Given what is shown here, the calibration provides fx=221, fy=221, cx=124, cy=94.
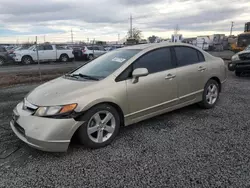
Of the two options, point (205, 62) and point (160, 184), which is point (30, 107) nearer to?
point (160, 184)

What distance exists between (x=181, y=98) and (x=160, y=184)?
224 centimetres

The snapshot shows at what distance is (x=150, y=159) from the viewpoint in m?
3.04

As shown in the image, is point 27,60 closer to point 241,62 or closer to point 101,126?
point 241,62

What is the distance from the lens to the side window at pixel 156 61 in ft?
12.8

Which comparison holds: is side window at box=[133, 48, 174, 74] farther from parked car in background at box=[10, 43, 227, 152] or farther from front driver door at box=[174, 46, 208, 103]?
front driver door at box=[174, 46, 208, 103]

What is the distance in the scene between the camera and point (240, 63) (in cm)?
905

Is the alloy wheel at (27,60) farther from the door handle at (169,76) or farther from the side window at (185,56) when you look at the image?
the door handle at (169,76)

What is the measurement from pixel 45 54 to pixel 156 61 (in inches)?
641

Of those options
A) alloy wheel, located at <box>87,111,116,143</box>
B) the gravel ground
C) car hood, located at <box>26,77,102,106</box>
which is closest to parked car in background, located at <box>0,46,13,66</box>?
the gravel ground

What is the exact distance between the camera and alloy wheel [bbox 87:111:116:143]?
10.7 ft

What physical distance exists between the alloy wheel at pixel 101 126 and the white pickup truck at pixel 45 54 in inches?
646

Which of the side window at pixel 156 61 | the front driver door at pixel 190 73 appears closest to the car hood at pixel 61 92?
the side window at pixel 156 61

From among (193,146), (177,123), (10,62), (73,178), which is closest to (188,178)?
(193,146)

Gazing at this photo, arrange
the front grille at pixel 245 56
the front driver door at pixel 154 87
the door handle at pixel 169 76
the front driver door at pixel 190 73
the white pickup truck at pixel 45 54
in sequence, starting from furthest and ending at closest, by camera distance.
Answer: the white pickup truck at pixel 45 54 < the front grille at pixel 245 56 < the front driver door at pixel 190 73 < the door handle at pixel 169 76 < the front driver door at pixel 154 87
